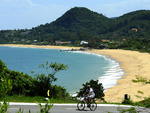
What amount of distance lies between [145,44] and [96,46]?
3636cm

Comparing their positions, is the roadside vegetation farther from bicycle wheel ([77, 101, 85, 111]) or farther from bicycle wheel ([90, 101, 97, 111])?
bicycle wheel ([90, 101, 97, 111])

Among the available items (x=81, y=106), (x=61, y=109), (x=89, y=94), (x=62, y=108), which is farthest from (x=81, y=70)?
(x=89, y=94)

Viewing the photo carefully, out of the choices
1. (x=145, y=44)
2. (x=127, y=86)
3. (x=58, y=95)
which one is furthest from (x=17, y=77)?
(x=145, y=44)

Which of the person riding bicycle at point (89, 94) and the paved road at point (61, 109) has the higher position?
the person riding bicycle at point (89, 94)

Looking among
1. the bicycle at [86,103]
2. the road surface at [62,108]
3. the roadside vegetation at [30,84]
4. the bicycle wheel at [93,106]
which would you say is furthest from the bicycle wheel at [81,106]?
the roadside vegetation at [30,84]

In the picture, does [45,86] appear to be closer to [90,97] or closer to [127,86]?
[90,97]

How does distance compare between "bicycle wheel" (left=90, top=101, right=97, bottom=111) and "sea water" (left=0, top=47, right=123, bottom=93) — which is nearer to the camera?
"bicycle wheel" (left=90, top=101, right=97, bottom=111)

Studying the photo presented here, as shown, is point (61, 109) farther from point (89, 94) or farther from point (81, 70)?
point (81, 70)

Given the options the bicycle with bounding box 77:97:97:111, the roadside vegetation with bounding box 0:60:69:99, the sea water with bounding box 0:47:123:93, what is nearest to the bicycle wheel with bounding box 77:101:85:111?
the bicycle with bounding box 77:97:97:111

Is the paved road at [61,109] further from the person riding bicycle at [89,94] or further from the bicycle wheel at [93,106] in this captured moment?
the person riding bicycle at [89,94]

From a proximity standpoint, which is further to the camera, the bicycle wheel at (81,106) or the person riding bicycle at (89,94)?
the bicycle wheel at (81,106)

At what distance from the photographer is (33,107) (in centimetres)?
2205

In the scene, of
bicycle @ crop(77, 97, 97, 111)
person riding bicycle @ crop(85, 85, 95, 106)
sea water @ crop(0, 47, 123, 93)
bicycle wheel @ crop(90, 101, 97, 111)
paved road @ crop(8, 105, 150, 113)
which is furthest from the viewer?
sea water @ crop(0, 47, 123, 93)

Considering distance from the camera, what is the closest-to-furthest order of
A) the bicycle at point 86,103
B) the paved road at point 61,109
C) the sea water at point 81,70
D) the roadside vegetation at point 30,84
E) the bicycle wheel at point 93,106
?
the paved road at point 61,109, the bicycle at point 86,103, the bicycle wheel at point 93,106, the roadside vegetation at point 30,84, the sea water at point 81,70
